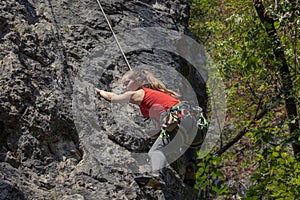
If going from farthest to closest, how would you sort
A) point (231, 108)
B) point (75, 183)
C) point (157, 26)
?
point (231, 108), point (157, 26), point (75, 183)

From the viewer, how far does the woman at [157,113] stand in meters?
5.33

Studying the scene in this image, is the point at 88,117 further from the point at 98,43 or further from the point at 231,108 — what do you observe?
the point at 231,108

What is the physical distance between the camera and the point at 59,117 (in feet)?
17.3

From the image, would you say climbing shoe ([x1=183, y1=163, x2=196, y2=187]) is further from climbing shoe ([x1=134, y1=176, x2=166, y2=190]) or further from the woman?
climbing shoe ([x1=134, y1=176, x2=166, y2=190])

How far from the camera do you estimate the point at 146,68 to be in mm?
6840

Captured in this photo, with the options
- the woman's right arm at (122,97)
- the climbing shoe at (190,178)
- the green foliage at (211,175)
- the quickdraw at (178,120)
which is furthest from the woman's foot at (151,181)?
the climbing shoe at (190,178)

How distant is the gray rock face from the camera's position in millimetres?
4824

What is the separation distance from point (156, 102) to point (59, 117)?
3.76 feet

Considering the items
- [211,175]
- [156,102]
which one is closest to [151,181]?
[156,102]

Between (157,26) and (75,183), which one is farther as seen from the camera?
(157,26)

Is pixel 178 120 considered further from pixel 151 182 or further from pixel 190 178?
pixel 190 178

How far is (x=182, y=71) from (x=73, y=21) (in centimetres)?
190

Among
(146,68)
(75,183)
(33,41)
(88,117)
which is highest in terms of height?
(146,68)

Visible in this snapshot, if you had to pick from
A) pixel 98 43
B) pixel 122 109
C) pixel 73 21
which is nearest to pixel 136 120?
pixel 122 109
